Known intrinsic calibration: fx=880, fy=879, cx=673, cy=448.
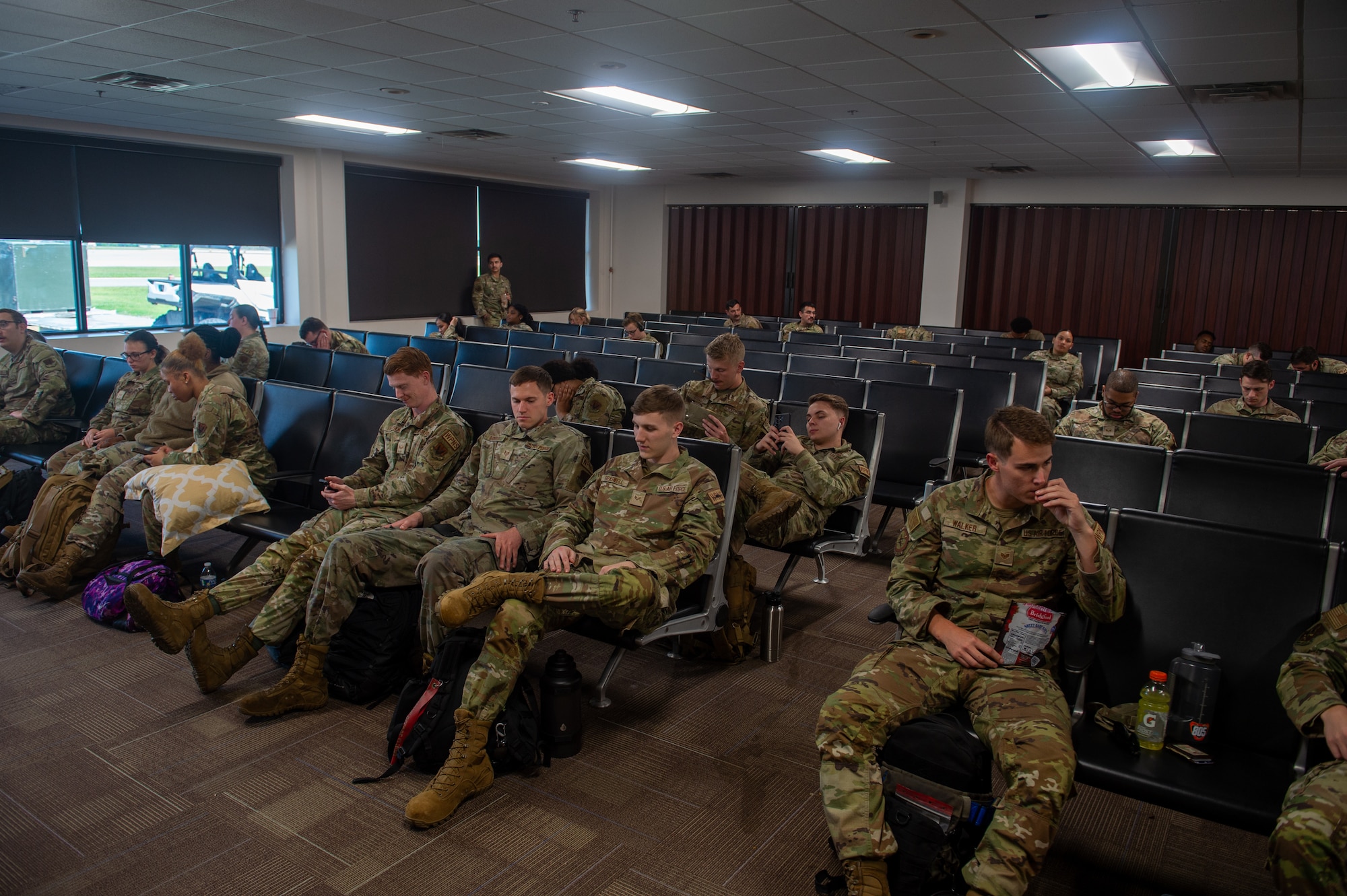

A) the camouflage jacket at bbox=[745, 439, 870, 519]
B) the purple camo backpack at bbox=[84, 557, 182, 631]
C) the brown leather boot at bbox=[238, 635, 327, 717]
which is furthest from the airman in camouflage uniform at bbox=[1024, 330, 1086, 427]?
the purple camo backpack at bbox=[84, 557, 182, 631]

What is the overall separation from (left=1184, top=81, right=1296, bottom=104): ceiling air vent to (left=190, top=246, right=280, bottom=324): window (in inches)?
369

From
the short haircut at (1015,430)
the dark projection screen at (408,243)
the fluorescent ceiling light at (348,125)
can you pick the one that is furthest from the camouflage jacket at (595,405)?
the dark projection screen at (408,243)

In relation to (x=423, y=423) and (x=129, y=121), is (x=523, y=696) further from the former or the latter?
(x=129, y=121)

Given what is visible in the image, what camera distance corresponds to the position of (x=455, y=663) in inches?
111

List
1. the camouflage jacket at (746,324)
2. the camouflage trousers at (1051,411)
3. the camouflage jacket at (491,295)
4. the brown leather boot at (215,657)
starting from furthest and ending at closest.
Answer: the camouflage jacket at (491,295) → the camouflage jacket at (746,324) → the camouflage trousers at (1051,411) → the brown leather boot at (215,657)

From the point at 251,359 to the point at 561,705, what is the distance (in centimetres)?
460

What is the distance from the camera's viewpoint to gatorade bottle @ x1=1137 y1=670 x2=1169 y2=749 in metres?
2.17

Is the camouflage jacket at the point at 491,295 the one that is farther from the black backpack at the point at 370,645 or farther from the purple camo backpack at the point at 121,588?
the black backpack at the point at 370,645

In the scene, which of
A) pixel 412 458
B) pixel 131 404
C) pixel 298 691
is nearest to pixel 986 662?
pixel 298 691

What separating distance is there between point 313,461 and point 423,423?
0.94m

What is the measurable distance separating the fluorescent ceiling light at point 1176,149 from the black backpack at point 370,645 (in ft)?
27.5

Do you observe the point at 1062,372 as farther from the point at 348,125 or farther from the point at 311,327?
the point at 348,125

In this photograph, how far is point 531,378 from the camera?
3.51 m

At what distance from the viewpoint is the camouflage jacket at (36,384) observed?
19.1 ft
